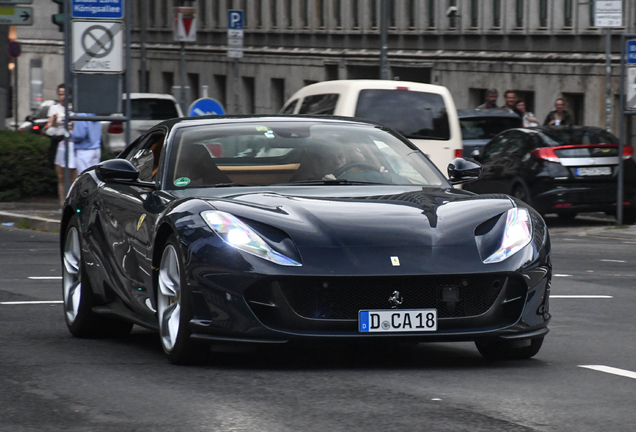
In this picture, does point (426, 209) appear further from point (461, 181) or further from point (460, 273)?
point (461, 181)

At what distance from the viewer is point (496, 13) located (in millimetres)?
39719

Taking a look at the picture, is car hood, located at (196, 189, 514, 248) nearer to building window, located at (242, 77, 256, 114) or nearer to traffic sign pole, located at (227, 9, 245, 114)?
traffic sign pole, located at (227, 9, 245, 114)

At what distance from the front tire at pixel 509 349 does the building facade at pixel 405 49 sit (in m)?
17.3

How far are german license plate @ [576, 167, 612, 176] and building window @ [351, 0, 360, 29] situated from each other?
1070 inches

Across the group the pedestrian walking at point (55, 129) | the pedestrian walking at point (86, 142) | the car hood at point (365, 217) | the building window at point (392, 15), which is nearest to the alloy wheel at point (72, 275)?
the car hood at point (365, 217)

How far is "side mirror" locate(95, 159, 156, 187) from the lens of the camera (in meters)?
8.50

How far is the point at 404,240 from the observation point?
741 cm

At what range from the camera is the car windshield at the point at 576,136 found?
22297mm

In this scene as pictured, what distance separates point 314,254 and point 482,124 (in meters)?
19.7

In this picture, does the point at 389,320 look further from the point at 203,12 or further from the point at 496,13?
the point at 203,12

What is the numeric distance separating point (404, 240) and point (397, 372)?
628 millimetres

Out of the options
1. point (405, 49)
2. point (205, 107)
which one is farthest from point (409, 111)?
point (405, 49)

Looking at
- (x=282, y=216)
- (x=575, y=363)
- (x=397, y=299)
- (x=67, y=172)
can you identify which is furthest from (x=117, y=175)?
(x=67, y=172)

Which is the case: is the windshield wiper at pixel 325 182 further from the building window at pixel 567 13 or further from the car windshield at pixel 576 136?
the building window at pixel 567 13
